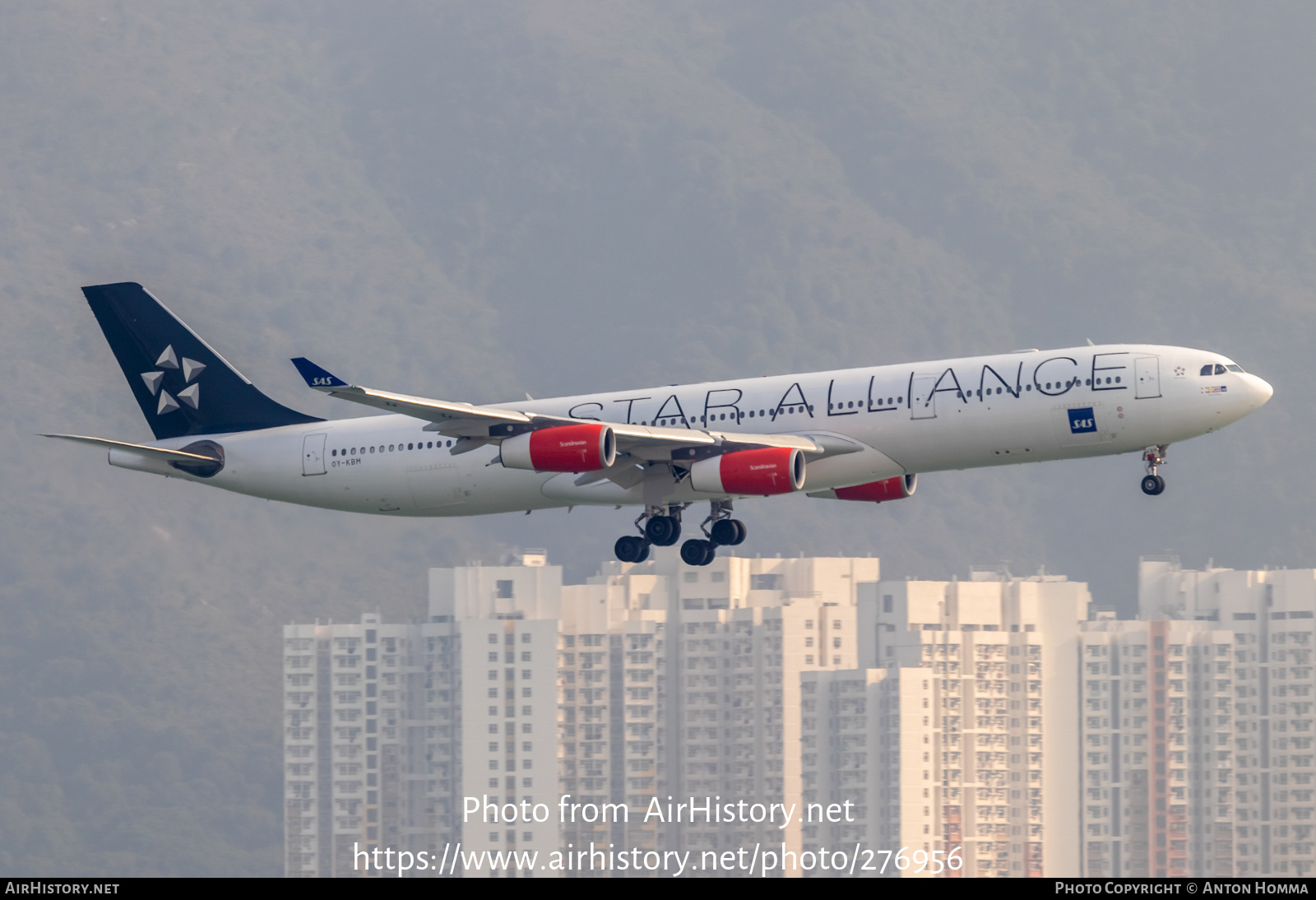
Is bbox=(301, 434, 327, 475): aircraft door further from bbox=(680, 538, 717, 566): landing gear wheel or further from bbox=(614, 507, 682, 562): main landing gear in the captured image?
bbox=(680, 538, 717, 566): landing gear wheel

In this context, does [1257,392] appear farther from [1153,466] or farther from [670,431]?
[670,431]

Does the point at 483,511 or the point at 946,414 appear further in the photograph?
the point at 483,511

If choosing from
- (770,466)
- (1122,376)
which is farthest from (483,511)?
(1122,376)

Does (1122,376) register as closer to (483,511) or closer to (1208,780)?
(483,511)

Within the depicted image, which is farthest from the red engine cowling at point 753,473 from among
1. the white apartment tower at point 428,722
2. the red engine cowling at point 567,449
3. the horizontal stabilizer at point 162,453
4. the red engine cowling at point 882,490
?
the white apartment tower at point 428,722

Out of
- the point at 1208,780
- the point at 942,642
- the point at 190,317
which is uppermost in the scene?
the point at 190,317

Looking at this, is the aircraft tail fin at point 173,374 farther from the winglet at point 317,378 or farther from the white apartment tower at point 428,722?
the white apartment tower at point 428,722

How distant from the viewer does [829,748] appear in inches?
6004

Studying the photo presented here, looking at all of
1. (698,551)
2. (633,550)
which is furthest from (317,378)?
(698,551)

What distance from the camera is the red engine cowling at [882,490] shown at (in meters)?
70.5

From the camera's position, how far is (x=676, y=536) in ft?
225

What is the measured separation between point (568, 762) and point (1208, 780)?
1917 inches

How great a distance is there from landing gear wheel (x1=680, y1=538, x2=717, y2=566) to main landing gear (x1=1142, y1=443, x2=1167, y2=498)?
47.4ft

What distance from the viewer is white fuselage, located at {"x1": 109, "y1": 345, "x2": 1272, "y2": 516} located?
208 feet
